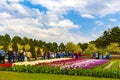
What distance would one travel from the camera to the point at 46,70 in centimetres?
2230

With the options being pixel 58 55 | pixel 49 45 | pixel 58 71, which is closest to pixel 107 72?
pixel 58 71

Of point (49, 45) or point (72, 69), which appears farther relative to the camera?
point (49, 45)

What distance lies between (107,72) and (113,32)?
309 feet

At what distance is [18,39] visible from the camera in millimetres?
110438

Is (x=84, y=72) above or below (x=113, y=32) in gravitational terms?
below

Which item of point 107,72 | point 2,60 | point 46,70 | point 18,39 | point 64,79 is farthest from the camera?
point 18,39

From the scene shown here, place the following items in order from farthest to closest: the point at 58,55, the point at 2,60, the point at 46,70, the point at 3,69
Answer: the point at 58,55
the point at 2,60
the point at 3,69
the point at 46,70

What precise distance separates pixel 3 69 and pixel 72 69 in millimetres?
5449

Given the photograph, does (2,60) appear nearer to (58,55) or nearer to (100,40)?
(58,55)

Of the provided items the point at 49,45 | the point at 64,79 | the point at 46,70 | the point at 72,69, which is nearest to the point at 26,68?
the point at 46,70

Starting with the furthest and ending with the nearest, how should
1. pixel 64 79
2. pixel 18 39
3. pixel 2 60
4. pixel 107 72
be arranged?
pixel 18 39
pixel 2 60
pixel 107 72
pixel 64 79

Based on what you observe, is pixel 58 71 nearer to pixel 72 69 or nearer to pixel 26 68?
pixel 72 69

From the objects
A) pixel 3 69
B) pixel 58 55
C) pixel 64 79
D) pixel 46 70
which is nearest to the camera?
pixel 64 79

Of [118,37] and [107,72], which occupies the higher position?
[118,37]
